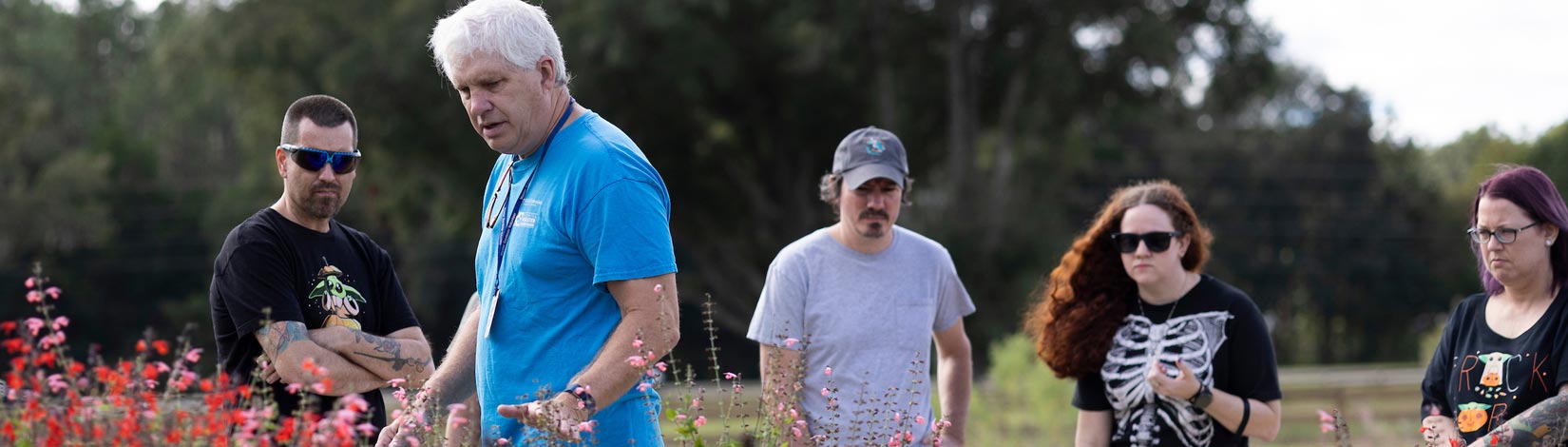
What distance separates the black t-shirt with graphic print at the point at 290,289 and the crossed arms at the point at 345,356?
6 cm

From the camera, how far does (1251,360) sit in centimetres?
473

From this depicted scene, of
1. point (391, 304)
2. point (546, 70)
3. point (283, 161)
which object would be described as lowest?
point (391, 304)

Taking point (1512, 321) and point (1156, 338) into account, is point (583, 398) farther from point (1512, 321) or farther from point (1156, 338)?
point (1512, 321)

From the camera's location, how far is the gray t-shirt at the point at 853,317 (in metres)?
4.81

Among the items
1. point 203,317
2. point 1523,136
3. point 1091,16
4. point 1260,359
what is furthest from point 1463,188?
point 1260,359

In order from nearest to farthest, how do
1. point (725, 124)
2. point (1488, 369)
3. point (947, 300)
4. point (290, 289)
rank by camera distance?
point (290, 289)
point (1488, 369)
point (947, 300)
point (725, 124)

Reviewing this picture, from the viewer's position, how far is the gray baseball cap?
16.2ft

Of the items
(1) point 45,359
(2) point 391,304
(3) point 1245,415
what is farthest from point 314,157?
(3) point 1245,415

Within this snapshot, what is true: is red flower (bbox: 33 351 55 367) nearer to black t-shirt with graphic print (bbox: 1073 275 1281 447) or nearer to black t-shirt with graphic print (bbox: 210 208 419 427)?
black t-shirt with graphic print (bbox: 210 208 419 427)

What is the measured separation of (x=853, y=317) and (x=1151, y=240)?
37.1 inches

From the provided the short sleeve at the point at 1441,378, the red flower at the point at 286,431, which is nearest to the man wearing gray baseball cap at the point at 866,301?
the short sleeve at the point at 1441,378

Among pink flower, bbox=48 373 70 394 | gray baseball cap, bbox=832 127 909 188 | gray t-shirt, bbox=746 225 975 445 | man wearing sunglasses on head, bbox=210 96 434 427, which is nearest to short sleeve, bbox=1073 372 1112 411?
gray t-shirt, bbox=746 225 975 445

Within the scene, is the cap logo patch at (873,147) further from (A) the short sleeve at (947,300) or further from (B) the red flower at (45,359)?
(B) the red flower at (45,359)

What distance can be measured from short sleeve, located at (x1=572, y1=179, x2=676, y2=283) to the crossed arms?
29.0 inches
